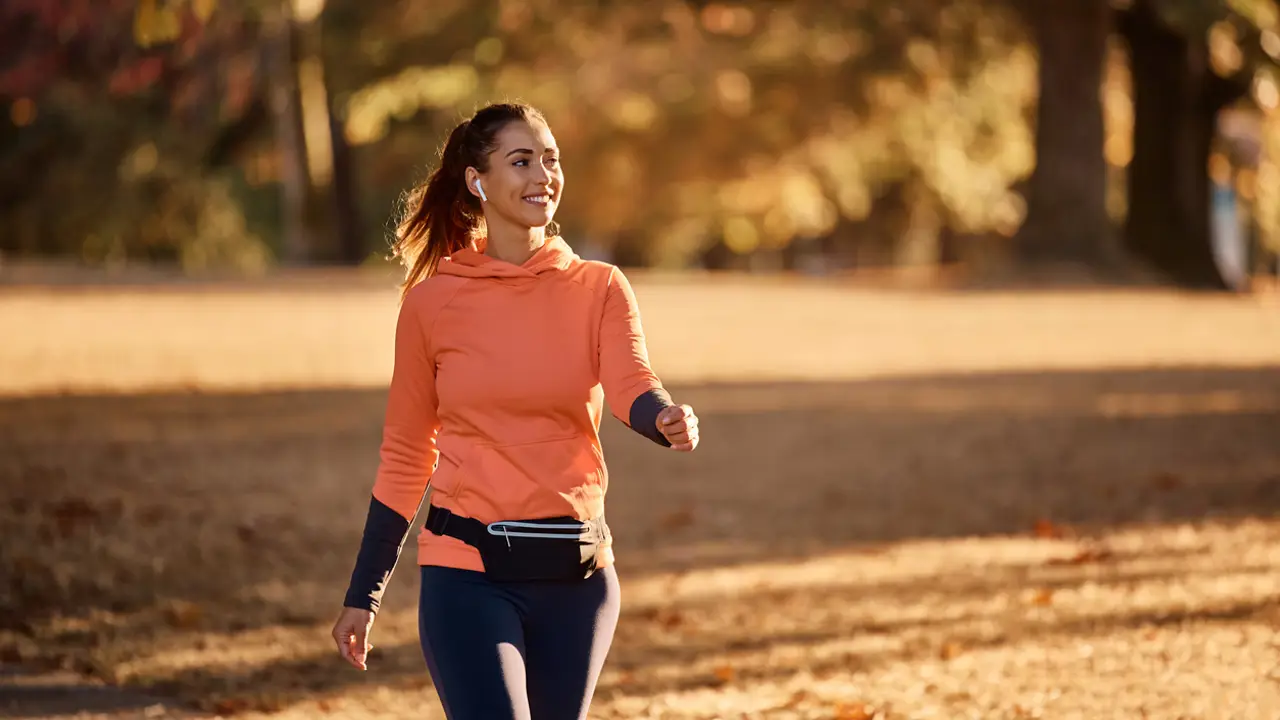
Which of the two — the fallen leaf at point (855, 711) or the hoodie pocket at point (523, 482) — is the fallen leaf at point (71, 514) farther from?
the hoodie pocket at point (523, 482)

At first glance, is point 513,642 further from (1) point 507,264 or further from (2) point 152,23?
(2) point 152,23

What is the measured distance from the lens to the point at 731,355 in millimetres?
17656

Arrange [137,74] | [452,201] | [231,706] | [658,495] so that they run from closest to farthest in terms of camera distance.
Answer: [452,201] → [231,706] → [658,495] → [137,74]

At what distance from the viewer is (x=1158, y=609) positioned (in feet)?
24.1

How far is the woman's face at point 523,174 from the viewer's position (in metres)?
3.72

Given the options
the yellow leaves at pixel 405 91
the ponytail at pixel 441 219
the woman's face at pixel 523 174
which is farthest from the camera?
the yellow leaves at pixel 405 91

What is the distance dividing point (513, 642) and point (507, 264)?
82cm

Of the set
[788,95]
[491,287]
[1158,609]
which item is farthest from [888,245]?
[491,287]

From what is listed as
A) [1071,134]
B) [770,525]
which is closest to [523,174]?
[770,525]

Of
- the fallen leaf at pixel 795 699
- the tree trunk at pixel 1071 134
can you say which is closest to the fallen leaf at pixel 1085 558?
the fallen leaf at pixel 795 699

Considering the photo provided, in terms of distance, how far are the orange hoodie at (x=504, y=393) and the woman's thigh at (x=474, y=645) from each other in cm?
5

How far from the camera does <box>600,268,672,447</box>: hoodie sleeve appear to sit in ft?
11.8

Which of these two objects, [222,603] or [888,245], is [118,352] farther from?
[888,245]

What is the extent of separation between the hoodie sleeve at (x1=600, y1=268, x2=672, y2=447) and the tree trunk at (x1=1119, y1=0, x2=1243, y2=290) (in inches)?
901
